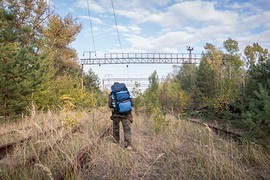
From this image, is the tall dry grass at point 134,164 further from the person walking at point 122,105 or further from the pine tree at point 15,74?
the pine tree at point 15,74

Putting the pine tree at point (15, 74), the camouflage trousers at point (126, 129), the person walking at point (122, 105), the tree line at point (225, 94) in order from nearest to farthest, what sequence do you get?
the tree line at point (225, 94), the camouflage trousers at point (126, 129), the person walking at point (122, 105), the pine tree at point (15, 74)

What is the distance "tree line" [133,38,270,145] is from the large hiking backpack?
3298 millimetres

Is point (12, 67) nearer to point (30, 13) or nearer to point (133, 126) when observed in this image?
point (133, 126)

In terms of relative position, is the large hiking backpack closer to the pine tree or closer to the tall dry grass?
the tall dry grass

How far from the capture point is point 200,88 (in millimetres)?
34562

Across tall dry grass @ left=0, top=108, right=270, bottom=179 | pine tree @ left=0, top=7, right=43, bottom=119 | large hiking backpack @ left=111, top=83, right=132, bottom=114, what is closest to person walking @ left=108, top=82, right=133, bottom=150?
large hiking backpack @ left=111, top=83, right=132, bottom=114

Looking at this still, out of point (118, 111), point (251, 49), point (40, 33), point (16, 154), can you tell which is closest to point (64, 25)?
point (40, 33)

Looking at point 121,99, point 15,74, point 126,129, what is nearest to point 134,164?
point 126,129

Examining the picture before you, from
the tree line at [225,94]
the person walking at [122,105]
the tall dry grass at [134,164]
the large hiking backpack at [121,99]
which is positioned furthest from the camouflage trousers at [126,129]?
the tree line at [225,94]

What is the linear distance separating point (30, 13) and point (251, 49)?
143ft

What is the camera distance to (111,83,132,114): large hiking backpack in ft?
24.7

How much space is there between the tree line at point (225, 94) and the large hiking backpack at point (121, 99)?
130 inches

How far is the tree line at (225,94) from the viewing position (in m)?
5.91

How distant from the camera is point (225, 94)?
16.8 m
